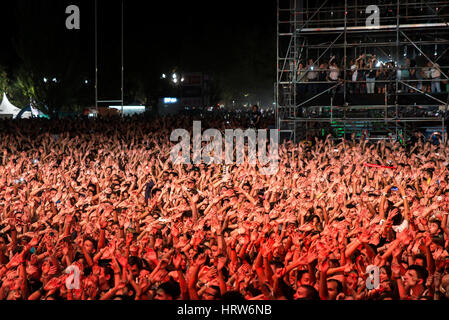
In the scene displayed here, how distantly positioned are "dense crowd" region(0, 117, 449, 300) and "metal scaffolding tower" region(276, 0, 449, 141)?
685 centimetres

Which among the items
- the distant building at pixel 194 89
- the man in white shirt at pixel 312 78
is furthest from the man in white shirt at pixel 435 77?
the distant building at pixel 194 89

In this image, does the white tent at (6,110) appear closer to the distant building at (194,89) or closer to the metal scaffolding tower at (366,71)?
the distant building at (194,89)

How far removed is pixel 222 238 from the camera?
17.4ft

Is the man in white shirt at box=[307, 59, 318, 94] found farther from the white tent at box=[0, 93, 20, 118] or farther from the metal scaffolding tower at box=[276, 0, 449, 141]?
the white tent at box=[0, 93, 20, 118]

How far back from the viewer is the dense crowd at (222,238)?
437 cm

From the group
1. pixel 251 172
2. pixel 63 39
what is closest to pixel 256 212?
pixel 251 172

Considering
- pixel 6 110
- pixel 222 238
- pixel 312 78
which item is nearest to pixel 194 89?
pixel 6 110

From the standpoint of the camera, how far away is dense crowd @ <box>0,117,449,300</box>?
4.37 m

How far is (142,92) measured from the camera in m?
60.2

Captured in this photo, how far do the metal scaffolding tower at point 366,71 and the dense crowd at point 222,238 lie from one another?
6850 millimetres

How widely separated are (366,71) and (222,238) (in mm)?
12520

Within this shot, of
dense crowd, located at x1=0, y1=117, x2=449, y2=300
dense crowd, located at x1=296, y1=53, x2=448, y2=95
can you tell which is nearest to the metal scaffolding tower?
dense crowd, located at x1=296, y1=53, x2=448, y2=95

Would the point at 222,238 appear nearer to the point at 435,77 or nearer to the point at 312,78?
the point at 312,78

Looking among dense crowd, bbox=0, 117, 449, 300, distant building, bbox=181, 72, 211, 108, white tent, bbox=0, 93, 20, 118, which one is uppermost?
distant building, bbox=181, 72, 211, 108
